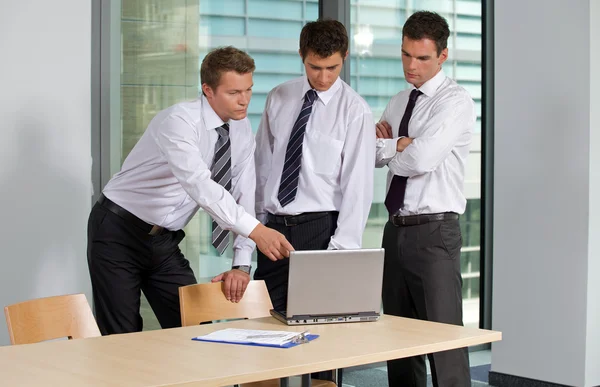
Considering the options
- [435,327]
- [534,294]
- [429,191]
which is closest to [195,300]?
[435,327]

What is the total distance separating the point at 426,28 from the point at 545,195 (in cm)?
176

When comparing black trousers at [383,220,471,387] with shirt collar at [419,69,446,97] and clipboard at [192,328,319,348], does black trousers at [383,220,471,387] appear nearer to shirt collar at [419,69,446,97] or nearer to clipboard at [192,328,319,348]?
shirt collar at [419,69,446,97]

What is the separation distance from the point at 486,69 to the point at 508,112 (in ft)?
3.25

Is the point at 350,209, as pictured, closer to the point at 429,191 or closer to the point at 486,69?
the point at 429,191

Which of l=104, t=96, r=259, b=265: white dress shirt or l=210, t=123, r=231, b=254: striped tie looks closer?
l=104, t=96, r=259, b=265: white dress shirt

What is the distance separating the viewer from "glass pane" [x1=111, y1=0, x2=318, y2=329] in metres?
4.39

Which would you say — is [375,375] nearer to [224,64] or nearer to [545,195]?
[545,195]

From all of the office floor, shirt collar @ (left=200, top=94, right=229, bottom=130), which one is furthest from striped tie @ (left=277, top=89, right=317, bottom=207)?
the office floor

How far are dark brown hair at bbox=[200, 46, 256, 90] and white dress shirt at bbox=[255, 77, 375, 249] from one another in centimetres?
51

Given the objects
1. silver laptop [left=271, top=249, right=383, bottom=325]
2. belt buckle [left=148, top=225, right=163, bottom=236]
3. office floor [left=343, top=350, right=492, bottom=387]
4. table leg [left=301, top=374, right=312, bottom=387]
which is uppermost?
→ belt buckle [left=148, top=225, right=163, bottom=236]

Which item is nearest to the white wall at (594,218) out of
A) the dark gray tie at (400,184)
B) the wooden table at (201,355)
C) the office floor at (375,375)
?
the office floor at (375,375)

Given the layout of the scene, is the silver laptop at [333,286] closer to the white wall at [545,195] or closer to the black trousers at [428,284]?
the black trousers at [428,284]

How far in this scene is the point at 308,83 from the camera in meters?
3.62

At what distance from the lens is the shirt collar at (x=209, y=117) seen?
3248 millimetres
